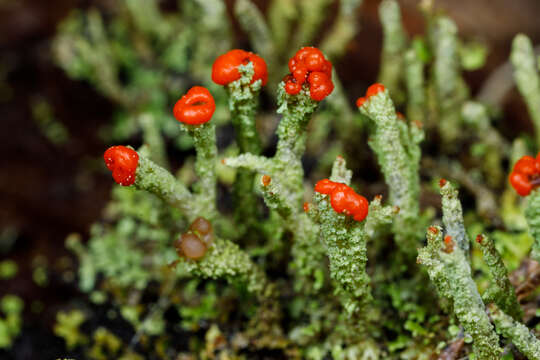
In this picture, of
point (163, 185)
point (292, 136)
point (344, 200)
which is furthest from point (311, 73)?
point (163, 185)

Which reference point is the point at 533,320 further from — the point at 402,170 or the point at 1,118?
the point at 1,118

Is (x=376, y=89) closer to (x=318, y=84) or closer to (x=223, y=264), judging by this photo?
(x=318, y=84)

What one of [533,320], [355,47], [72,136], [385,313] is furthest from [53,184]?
[533,320]

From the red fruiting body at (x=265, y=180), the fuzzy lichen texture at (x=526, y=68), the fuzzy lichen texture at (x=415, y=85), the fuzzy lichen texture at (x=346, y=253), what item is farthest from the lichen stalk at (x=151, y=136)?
the fuzzy lichen texture at (x=526, y=68)

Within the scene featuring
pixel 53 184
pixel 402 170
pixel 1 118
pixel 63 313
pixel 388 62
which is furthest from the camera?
pixel 1 118

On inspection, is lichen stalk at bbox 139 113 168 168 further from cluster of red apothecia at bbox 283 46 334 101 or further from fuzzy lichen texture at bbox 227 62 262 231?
cluster of red apothecia at bbox 283 46 334 101
